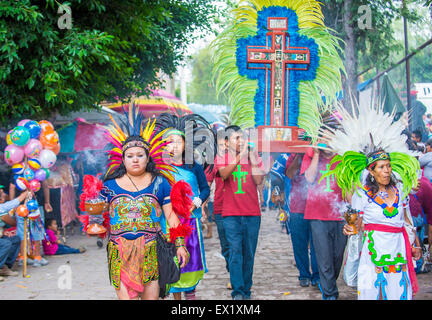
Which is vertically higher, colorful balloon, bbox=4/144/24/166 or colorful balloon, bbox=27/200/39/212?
colorful balloon, bbox=4/144/24/166

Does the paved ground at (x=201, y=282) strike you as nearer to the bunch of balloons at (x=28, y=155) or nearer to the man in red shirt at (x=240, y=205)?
the man in red shirt at (x=240, y=205)

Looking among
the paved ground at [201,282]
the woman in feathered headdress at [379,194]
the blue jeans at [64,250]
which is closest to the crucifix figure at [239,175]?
the woman in feathered headdress at [379,194]

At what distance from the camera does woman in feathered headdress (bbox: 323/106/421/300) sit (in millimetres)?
4004

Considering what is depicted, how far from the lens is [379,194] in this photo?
4.10 m

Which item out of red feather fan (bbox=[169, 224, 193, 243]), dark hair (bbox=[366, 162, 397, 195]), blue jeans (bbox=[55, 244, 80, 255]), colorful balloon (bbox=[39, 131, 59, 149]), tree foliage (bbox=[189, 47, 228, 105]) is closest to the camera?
red feather fan (bbox=[169, 224, 193, 243])

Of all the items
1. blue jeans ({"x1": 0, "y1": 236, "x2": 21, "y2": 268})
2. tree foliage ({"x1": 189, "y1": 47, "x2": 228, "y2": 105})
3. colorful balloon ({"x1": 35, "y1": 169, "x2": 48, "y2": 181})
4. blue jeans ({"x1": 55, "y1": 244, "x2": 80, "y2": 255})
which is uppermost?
Result: tree foliage ({"x1": 189, "y1": 47, "x2": 228, "y2": 105})

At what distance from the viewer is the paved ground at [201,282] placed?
5375 millimetres

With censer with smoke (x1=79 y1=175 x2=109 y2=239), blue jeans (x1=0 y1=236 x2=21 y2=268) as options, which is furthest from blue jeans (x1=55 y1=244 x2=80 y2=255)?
censer with smoke (x1=79 y1=175 x2=109 y2=239)

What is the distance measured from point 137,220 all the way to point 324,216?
2.42 m

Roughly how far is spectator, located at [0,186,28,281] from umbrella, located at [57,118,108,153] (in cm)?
361

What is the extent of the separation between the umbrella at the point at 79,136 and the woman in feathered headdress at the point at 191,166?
5829 millimetres

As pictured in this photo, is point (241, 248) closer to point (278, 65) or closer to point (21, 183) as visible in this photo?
point (278, 65)

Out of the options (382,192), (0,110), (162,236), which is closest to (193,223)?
(162,236)

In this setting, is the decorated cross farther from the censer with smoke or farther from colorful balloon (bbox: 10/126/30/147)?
colorful balloon (bbox: 10/126/30/147)
